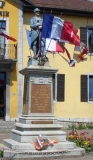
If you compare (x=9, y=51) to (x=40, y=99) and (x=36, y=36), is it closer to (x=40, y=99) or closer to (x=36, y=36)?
(x=36, y=36)

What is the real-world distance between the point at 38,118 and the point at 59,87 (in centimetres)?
1288

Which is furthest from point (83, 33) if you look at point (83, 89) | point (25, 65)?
point (25, 65)

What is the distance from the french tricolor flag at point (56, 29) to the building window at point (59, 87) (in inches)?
342

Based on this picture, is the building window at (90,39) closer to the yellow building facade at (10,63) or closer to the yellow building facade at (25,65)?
the yellow building facade at (25,65)

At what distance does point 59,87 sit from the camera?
2400cm

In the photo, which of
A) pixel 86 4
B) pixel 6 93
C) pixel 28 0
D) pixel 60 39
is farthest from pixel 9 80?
pixel 60 39

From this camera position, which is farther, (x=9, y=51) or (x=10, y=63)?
(x=9, y=51)

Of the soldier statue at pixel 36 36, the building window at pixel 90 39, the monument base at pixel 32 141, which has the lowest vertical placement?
the monument base at pixel 32 141

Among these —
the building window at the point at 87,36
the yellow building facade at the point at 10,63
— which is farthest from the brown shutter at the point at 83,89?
the yellow building facade at the point at 10,63

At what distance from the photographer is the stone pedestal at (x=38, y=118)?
Result: 10.7 metres

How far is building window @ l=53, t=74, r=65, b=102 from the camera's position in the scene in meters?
23.8

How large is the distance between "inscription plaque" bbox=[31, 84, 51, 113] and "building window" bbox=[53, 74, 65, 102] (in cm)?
1234

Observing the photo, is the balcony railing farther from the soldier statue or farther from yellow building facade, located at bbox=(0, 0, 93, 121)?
the soldier statue

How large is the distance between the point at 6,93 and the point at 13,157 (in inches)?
528
